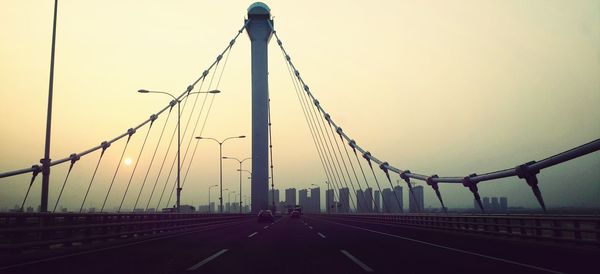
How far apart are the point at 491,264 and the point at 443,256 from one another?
180 centimetres

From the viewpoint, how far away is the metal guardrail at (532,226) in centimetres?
1452

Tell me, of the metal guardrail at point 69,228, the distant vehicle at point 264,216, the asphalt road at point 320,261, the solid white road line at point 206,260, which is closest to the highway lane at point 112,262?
the asphalt road at point 320,261

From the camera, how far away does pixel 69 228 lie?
50.0 feet

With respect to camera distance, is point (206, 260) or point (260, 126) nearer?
point (206, 260)

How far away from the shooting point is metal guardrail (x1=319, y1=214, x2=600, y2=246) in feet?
47.6

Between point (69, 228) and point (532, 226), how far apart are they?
47.4 ft

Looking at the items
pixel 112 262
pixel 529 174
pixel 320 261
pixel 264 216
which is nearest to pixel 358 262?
pixel 320 261

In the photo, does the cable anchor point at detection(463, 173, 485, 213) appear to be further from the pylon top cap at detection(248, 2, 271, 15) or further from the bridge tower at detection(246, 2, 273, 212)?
the pylon top cap at detection(248, 2, 271, 15)

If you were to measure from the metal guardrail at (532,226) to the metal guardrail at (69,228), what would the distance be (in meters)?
14.0

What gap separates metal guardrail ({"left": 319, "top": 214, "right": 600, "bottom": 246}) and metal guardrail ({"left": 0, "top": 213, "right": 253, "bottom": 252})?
14.0 metres

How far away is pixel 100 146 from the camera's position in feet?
115

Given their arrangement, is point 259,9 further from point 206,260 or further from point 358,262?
point 358,262

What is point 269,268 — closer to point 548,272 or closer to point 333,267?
point 333,267

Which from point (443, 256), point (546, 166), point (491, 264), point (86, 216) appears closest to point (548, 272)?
point (491, 264)
